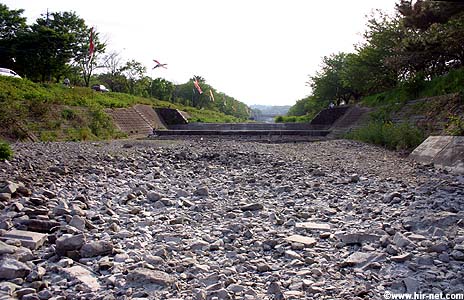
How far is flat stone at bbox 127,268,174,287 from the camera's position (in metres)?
2.64

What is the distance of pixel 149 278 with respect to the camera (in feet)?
8.74

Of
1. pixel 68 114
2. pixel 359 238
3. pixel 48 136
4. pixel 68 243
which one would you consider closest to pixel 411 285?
pixel 359 238

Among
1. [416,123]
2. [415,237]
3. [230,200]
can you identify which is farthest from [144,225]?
[416,123]

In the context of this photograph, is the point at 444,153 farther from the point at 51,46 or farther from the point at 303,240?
the point at 51,46

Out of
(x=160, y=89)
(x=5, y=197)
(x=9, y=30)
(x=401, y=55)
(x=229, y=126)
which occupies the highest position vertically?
(x=9, y=30)

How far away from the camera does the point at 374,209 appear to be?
4.50 m

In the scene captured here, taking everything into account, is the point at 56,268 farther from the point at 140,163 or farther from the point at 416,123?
the point at 416,123

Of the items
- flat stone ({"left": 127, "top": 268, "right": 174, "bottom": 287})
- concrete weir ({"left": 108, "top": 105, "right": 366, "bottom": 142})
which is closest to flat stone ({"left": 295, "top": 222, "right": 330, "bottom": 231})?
flat stone ({"left": 127, "top": 268, "right": 174, "bottom": 287})

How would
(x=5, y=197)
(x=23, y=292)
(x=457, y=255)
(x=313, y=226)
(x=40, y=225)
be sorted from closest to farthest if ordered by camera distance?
1. (x=23, y=292)
2. (x=457, y=255)
3. (x=40, y=225)
4. (x=313, y=226)
5. (x=5, y=197)

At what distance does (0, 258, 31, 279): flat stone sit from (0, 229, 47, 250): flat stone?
442mm

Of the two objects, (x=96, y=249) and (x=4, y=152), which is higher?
(x=4, y=152)

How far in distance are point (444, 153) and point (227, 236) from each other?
21.6ft

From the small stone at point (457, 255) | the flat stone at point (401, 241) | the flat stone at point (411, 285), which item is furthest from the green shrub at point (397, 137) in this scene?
the flat stone at point (411, 285)

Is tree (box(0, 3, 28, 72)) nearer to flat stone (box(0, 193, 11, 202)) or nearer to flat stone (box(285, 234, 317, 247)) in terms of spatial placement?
flat stone (box(0, 193, 11, 202))
